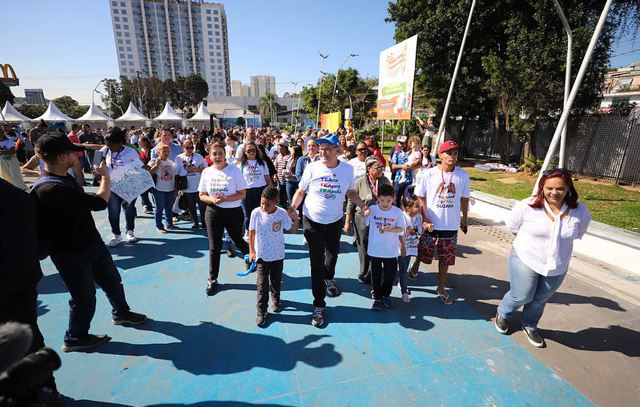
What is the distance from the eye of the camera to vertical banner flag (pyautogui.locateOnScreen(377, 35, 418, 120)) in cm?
1114

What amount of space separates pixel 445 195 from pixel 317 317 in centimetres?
206

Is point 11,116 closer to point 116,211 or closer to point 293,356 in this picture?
point 116,211

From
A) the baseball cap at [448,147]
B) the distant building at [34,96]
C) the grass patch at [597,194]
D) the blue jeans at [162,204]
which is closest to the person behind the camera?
the baseball cap at [448,147]

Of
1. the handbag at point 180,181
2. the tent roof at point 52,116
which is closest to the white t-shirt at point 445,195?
the handbag at point 180,181

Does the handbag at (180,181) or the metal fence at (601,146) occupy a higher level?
the metal fence at (601,146)

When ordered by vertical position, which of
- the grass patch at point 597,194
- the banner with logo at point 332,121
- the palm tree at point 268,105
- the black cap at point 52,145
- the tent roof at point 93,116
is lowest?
the grass patch at point 597,194

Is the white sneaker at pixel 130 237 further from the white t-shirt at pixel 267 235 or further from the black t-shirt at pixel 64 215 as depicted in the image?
the white t-shirt at pixel 267 235

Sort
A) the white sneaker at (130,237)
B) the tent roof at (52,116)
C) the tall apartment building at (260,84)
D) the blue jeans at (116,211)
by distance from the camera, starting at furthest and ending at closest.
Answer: the tall apartment building at (260,84)
the tent roof at (52,116)
the white sneaker at (130,237)
the blue jeans at (116,211)

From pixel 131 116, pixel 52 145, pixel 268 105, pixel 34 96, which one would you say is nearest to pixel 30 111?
pixel 131 116

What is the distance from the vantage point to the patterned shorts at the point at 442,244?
12.1 ft

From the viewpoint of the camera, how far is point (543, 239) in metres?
2.79

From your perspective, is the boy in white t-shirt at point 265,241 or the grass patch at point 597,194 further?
the grass patch at point 597,194

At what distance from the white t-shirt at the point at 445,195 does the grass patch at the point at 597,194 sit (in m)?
5.15

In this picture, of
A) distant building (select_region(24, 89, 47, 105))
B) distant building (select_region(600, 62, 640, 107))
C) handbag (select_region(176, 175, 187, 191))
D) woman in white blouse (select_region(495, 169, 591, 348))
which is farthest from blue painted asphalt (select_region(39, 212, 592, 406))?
distant building (select_region(24, 89, 47, 105))
